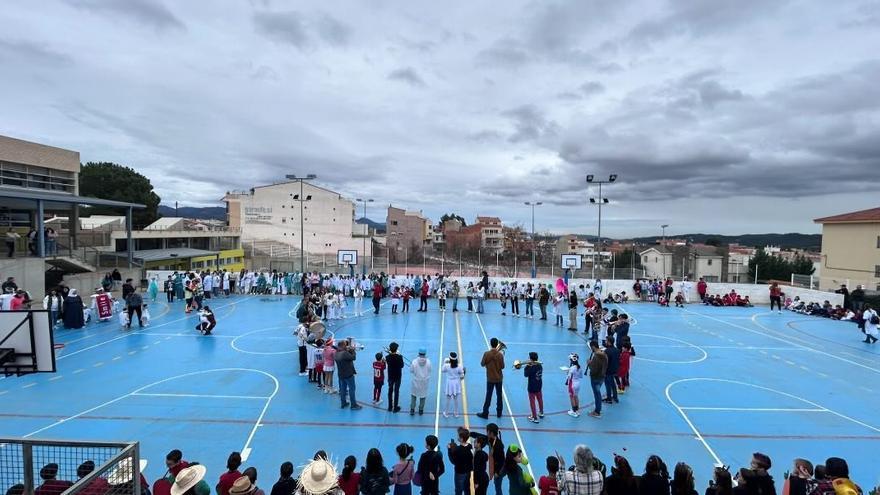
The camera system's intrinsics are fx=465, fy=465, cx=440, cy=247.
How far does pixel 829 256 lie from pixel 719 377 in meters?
32.7

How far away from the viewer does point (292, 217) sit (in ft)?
197

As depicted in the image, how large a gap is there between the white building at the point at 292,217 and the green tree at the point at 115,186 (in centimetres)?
1083

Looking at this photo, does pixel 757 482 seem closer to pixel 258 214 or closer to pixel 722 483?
pixel 722 483

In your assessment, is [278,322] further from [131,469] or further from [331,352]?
[131,469]

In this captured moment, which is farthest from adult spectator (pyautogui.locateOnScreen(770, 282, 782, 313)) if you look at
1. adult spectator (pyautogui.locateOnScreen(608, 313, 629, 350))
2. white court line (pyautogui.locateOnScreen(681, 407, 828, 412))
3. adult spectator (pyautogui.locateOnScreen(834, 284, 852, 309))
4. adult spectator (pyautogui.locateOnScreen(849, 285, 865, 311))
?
adult spectator (pyautogui.locateOnScreen(608, 313, 629, 350))

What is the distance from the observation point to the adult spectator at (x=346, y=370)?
9969mm

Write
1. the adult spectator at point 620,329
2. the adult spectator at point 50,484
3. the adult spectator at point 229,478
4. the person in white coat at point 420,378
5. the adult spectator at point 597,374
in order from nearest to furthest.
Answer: the adult spectator at point 50,484
the adult spectator at point 229,478
the person in white coat at point 420,378
the adult spectator at point 597,374
the adult spectator at point 620,329

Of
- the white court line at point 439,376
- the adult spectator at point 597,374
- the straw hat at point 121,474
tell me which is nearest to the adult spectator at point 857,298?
the white court line at point 439,376

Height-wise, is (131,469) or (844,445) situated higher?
(131,469)

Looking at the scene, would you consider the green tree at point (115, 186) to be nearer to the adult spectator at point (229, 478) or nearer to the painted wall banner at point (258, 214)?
the painted wall banner at point (258, 214)

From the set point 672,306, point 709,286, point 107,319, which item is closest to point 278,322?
point 107,319

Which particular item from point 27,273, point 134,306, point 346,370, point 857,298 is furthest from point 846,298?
point 27,273

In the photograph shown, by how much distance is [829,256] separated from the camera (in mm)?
36312

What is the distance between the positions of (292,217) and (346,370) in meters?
53.3
